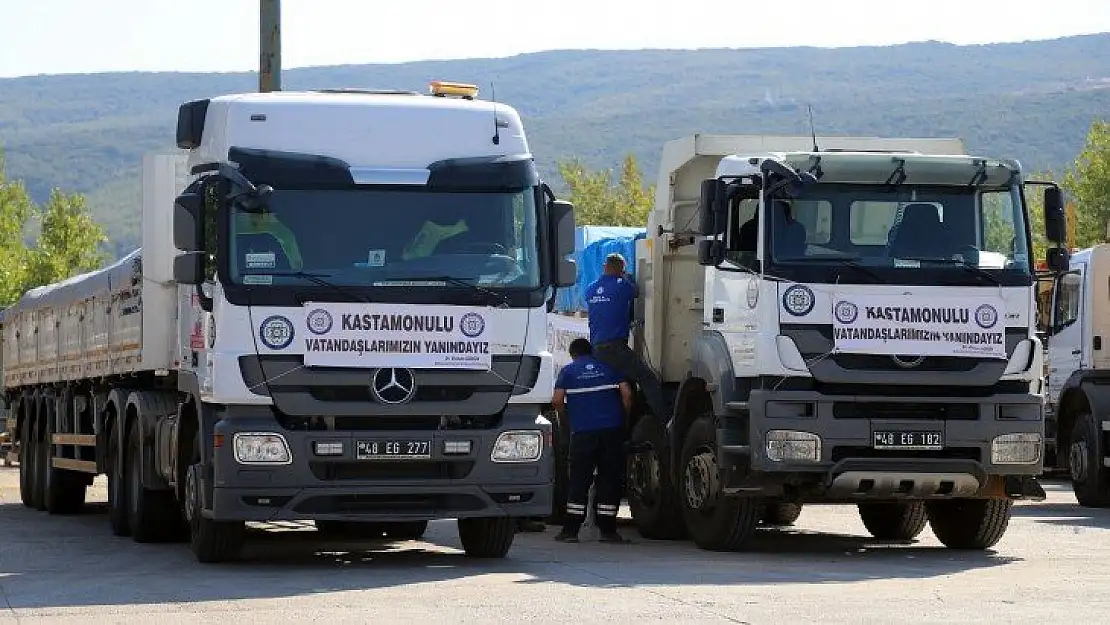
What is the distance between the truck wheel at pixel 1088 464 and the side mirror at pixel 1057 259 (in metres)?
6.98

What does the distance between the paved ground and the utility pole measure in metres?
4.61

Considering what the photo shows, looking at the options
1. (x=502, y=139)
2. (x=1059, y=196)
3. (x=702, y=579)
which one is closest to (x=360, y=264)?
(x=502, y=139)

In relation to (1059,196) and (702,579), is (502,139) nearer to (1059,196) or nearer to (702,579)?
(702,579)

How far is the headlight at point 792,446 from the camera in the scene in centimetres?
1488

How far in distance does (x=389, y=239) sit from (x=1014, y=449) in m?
4.70

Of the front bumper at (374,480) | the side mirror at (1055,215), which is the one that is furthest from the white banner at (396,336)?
the side mirror at (1055,215)

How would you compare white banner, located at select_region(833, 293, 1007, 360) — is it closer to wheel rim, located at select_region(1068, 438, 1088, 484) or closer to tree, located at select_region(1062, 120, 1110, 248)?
wheel rim, located at select_region(1068, 438, 1088, 484)

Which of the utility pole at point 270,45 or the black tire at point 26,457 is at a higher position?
the utility pole at point 270,45

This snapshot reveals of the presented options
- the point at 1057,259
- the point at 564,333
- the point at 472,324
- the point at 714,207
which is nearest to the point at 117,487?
the point at 564,333

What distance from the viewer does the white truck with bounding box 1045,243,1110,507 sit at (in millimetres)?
22188

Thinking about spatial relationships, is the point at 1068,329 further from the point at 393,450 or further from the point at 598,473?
the point at 393,450

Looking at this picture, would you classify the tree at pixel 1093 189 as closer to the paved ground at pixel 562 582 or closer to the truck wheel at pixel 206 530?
the paved ground at pixel 562 582

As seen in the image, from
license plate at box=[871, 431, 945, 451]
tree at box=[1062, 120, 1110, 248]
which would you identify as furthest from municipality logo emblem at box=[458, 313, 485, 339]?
tree at box=[1062, 120, 1110, 248]

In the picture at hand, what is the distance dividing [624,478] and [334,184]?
5.33 metres
